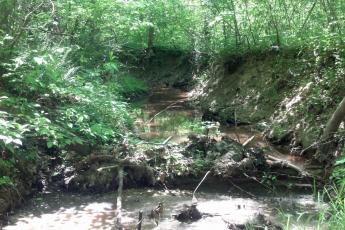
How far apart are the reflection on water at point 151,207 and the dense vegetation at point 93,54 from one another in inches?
25.3

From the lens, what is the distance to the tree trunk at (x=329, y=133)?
7.91 meters

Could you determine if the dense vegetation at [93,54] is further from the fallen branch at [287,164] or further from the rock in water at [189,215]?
the rock in water at [189,215]

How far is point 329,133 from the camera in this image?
8227 mm

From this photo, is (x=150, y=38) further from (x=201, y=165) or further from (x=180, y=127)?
(x=201, y=165)

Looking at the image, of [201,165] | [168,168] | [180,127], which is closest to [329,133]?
[201,165]

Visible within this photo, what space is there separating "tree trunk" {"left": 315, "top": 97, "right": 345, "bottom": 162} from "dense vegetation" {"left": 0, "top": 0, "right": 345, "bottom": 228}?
0.60 meters

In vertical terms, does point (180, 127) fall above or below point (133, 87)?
below

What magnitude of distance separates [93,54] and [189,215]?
6414 mm

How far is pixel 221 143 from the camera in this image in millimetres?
8680

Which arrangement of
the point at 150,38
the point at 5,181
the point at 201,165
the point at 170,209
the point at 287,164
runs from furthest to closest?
the point at 150,38, the point at 287,164, the point at 201,165, the point at 170,209, the point at 5,181

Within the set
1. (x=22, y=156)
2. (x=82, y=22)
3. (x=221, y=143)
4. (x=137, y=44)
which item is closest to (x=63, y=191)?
(x=22, y=156)

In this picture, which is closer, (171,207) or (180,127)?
(171,207)

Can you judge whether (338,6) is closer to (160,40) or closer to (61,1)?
(61,1)

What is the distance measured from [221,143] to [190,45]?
1361cm
